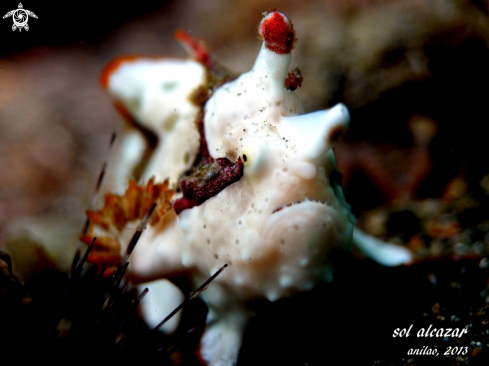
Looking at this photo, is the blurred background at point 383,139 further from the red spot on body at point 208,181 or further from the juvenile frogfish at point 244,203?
the red spot on body at point 208,181

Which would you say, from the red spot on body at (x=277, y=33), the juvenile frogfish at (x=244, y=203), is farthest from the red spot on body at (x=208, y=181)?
the red spot on body at (x=277, y=33)

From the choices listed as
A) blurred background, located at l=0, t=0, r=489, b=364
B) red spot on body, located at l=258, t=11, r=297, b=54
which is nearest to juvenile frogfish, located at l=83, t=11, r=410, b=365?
red spot on body, located at l=258, t=11, r=297, b=54

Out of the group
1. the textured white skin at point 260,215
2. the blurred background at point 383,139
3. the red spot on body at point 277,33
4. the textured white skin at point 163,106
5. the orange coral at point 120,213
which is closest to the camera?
the textured white skin at point 260,215

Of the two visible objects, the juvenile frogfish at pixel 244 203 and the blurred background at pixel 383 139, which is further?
the blurred background at pixel 383 139

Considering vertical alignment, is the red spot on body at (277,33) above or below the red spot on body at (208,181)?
above

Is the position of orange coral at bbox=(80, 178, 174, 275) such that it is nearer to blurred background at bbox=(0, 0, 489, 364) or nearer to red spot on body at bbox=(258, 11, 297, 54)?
blurred background at bbox=(0, 0, 489, 364)

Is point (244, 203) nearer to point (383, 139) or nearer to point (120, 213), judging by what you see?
point (120, 213)

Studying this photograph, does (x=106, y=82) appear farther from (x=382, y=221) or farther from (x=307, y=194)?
(x=382, y=221)

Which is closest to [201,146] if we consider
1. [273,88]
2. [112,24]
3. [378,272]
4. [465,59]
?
[273,88]

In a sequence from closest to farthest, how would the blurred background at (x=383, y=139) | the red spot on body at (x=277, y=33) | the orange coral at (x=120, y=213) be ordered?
1. the red spot on body at (x=277, y=33)
2. the orange coral at (x=120, y=213)
3. the blurred background at (x=383, y=139)
